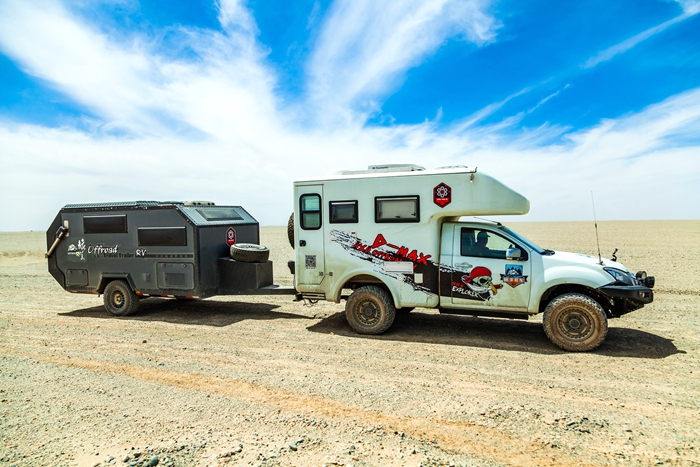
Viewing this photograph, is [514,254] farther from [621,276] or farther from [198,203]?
[198,203]

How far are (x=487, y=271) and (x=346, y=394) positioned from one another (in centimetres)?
358

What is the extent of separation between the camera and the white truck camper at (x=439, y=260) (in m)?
7.25

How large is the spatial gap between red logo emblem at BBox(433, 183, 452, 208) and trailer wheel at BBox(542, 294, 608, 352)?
8.16 ft

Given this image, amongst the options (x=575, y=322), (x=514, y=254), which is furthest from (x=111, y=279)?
(x=575, y=322)

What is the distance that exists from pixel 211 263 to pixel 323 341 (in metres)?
3.61

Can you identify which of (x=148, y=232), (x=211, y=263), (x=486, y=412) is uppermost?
(x=148, y=232)

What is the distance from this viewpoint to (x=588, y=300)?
7.12m

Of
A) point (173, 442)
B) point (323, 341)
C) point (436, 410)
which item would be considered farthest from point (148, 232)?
point (436, 410)

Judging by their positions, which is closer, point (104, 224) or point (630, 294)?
point (630, 294)

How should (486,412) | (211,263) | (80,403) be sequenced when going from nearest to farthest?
1. (486,412)
2. (80,403)
3. (211,263)

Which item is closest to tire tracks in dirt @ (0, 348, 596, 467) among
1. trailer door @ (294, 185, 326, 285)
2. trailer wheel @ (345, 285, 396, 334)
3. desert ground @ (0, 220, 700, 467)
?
desert ground @ (0, 220, 700, 467)

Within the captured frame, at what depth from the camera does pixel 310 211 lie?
888cm

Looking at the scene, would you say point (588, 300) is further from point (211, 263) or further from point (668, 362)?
point (211, 263)

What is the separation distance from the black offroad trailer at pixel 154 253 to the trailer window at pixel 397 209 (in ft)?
9.23
